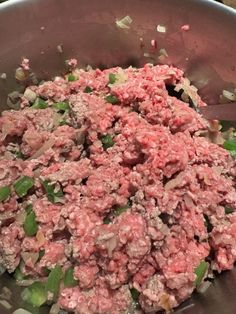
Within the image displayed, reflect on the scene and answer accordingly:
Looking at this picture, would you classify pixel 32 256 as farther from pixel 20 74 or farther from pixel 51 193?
pixel 20 74

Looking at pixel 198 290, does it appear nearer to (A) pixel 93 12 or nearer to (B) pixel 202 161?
(B) pixel 202 161

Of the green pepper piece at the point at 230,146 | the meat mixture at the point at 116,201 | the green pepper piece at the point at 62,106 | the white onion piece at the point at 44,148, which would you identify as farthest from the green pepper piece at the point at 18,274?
the green pepper piece at the point at 230,146

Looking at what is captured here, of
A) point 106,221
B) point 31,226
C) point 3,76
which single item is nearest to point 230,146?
point 106,221

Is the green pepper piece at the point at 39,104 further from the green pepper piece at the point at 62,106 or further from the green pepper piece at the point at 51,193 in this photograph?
the green pepper piece at the point at 51,193

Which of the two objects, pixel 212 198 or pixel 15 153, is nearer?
pixel 212 198

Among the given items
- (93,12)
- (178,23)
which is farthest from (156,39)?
(93,12)

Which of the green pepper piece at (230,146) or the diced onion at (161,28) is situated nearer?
the green pepper piece at (230,146)
